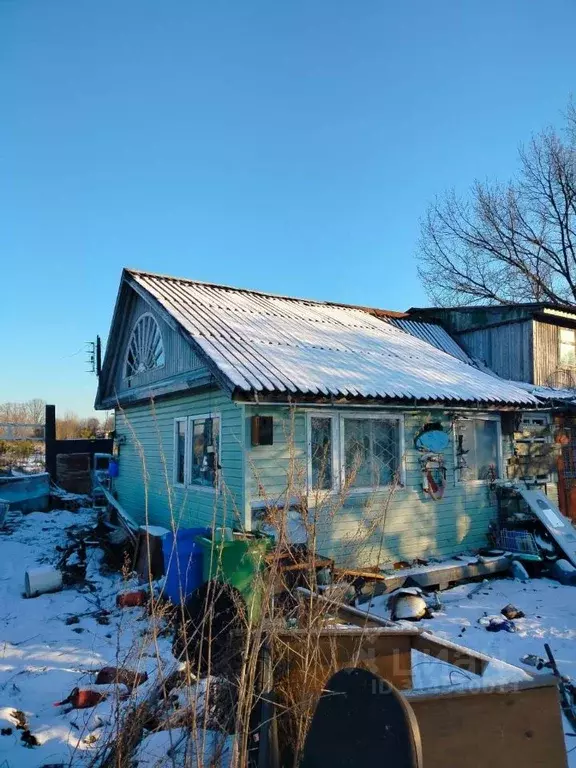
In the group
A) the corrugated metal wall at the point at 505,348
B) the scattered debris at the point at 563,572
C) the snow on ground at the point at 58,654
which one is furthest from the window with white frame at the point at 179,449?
the corrugated metal wall at the point at 505,348

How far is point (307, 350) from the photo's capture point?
9.37 m

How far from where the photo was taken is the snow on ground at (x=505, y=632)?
3.73 metres

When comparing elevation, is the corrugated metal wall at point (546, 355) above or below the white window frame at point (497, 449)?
above

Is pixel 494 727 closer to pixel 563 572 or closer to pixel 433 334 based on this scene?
pixel 563 572

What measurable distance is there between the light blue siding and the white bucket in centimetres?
146

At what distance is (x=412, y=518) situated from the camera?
8773 mm

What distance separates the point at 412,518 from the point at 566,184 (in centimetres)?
2110

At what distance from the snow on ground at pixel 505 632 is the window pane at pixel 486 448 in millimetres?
2093

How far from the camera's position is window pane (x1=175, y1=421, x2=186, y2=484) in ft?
31.6

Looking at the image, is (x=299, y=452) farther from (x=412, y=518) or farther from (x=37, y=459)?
(x=37, y=459)

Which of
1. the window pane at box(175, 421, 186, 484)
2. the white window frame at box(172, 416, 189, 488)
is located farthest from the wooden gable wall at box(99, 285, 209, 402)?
the window pane at box(175, 421, 186, 484)

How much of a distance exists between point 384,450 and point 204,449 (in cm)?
295

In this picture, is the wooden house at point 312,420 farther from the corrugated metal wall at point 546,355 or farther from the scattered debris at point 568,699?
the corrugated metal wall at point 546,355

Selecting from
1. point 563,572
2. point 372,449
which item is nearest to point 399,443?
point 372,449
